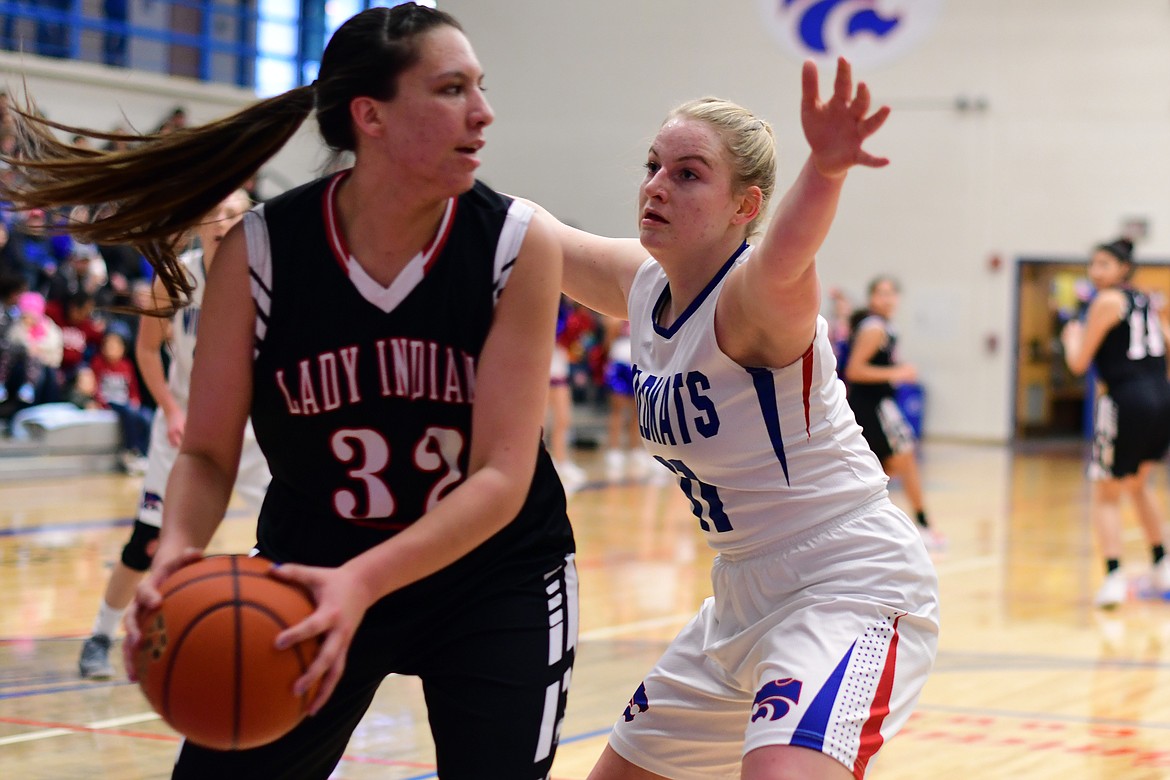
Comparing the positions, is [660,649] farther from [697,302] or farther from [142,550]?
[697,302]

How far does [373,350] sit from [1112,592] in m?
5.95

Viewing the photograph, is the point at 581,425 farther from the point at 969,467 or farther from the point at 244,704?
the point at 244,704

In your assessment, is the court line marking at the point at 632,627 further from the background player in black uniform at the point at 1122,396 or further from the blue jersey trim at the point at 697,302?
the blue jersey trim at the point at 697,302

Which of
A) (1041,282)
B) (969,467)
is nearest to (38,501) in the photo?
(969,467)

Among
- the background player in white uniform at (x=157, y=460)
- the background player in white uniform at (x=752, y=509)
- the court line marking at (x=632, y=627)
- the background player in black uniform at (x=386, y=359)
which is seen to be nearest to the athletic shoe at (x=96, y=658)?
the background player in white uniform at (x=157, y=460)

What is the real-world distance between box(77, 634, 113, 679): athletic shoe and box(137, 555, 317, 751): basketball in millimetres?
3281

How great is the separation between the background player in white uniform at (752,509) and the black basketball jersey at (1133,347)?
16.6 feet

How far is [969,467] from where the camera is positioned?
48.4 ft

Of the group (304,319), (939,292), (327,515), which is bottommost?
(327,515)

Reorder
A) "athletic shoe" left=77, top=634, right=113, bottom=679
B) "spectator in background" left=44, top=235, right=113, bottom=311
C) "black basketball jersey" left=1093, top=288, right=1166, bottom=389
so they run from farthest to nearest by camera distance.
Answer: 1. "spectator in background" left=44, top=235, right=113, bottom=311
2. "black basketball jersey" left=1093, top=288, right=1166, bottom=389
3. "athletic shoe" left=77, top=634, right=113, bottom=679

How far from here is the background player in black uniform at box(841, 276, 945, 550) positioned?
28.0 feet

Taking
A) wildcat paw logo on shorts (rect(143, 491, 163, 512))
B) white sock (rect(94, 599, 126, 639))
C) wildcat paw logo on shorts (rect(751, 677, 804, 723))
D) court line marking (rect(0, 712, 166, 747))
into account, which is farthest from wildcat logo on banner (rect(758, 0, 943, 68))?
wildcat paw logo on shorts (rect(751, 677, 804, 723))

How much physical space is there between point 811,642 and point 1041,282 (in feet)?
55.4

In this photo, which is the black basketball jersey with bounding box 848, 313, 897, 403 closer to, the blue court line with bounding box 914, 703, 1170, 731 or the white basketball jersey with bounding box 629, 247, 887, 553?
the blue court line with bounding box 914, 703, 1170, 731
